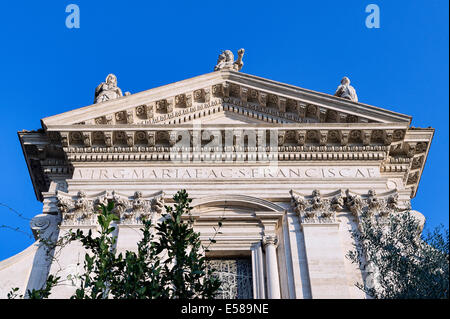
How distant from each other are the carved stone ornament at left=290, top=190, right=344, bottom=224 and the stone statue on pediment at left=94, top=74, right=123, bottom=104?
7.33m

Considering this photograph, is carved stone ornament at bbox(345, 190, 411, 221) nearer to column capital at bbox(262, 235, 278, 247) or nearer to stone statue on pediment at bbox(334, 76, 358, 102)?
column capital at bbox(262, 235, 278, 247)

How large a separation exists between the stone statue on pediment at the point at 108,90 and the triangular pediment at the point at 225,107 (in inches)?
50.9

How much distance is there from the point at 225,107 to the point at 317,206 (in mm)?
5434

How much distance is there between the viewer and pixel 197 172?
55.0 feet

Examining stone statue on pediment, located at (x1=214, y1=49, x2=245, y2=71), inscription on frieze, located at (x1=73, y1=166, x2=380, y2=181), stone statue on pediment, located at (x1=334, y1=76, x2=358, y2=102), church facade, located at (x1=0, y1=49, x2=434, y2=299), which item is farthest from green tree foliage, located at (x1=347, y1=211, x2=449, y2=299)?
stone statue on pediment, located at (x1=214, y1=49, x2=245, y2=71)

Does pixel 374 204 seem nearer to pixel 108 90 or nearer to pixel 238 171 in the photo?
pixel 238 171

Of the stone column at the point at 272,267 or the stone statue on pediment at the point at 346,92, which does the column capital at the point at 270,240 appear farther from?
the stone statue on pediment at the point at 346,92

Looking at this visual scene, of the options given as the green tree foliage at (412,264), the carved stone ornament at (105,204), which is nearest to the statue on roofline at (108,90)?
the carved stone ornament at (105,204)

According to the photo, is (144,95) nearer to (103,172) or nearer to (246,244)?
(103,172)

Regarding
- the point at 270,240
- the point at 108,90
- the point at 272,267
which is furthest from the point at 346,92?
the point at 108,90

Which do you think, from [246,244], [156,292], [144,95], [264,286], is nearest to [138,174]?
[144,95]

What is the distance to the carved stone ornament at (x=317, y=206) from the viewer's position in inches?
600
